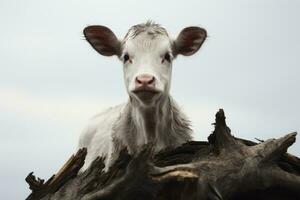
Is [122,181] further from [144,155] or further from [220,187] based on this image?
[220,187]

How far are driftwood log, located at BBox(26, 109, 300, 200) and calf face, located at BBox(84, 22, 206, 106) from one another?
3478 mm

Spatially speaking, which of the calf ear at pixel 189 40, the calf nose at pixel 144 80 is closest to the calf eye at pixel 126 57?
the calf ear at pixel 189 40

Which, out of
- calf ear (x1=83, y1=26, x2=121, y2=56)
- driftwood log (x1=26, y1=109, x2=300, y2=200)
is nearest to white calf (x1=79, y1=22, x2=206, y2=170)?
calf ear (x1=83, y1=26, x2=121, y2=56)

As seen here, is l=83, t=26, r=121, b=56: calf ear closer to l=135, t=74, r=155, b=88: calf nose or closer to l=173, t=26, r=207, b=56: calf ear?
l=173, t=26, r=207, b=56: calf ear

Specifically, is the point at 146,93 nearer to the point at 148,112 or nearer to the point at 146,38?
the point at 148,112

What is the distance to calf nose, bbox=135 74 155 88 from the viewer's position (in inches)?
299

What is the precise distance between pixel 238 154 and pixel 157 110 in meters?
4.57

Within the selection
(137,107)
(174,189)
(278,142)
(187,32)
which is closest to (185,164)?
(174,189)

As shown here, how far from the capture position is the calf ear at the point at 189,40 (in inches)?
384

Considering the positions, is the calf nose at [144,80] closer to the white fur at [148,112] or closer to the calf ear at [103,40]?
the white fur at [148,112]

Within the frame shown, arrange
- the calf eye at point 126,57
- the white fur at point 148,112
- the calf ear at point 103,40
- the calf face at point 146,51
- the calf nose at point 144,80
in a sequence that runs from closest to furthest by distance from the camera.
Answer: the calf nose at point 144,80 < the calf face at point 146,51 < the white fur at point 148,112 < the calf eye at point 126,57 < the calf ear at point 103,40

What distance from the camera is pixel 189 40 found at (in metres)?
9.88

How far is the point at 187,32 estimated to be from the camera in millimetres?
9766

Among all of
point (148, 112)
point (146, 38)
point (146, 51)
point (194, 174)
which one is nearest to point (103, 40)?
point (146, 38)
